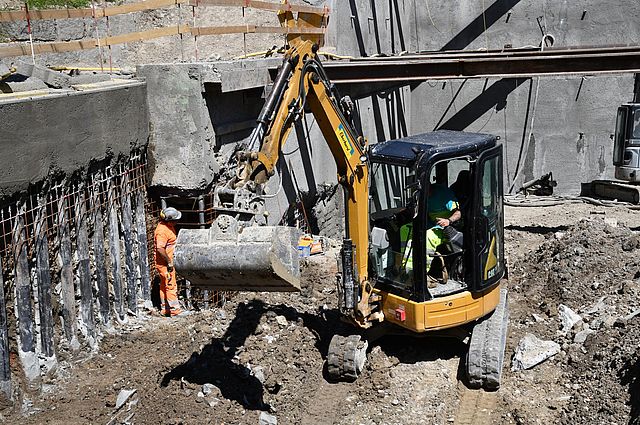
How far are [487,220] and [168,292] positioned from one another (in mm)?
4123

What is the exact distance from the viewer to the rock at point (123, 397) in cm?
733

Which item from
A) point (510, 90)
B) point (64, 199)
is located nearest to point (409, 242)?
point (64, 199)

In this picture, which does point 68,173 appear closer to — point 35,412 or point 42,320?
point 42,320

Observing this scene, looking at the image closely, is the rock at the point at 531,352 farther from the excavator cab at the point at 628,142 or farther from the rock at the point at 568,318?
the excavator cab at the point at 628,142

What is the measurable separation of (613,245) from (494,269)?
380 centimetres

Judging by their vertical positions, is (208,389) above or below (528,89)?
below

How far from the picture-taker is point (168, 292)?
9.62 meters

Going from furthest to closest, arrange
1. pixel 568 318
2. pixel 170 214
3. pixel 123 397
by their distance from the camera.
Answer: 1. pixel 170 214
2. pixel 568 318
3. pixel 123 397

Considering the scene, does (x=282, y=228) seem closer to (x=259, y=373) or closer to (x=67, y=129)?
(x=259, y=373)

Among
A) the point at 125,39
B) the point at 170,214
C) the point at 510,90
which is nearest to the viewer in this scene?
the point at 170,214

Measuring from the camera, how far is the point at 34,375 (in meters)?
7.62

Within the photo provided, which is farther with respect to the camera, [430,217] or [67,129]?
[67,129]

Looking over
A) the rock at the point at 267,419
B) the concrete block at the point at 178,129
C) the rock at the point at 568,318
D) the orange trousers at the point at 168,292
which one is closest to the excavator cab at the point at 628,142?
the rock at the point at 568,318

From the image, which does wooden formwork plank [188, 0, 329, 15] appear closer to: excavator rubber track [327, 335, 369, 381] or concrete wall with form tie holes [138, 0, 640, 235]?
concrete wall with form tie holes [138, 0, 640, 235]
